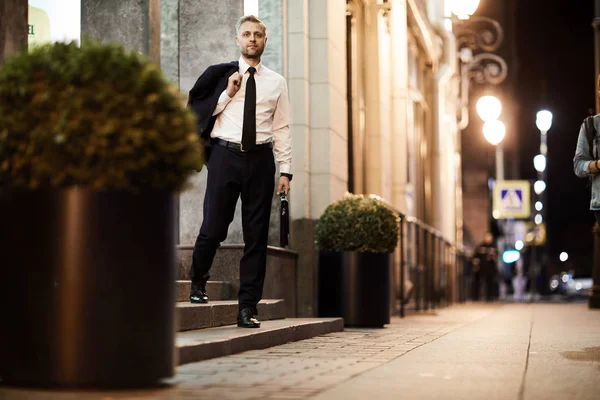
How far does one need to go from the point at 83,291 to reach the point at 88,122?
2.35 ft

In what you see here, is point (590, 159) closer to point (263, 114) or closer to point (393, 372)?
point (263, 114)

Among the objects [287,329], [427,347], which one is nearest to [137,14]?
[287,329]

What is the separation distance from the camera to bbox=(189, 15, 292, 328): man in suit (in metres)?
7.71

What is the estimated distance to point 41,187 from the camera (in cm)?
476

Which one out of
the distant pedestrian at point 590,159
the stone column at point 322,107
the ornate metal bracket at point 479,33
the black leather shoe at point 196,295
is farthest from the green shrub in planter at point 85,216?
the ornate metal bracket at point 479,33

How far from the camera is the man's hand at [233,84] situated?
775 centimetres

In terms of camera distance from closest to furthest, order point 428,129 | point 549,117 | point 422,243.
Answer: point 422,243 → point 428,129 → point 549,117

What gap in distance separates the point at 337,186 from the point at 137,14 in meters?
4.50

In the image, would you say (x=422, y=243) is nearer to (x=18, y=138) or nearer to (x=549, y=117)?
(x=18, y=138)

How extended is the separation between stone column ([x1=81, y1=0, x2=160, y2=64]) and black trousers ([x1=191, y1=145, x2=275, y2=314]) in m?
1.61

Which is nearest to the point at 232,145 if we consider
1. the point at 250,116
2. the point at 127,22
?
the point at 250,116

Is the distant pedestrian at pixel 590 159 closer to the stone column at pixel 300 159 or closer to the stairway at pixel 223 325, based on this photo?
the stairway at pixel 223 325

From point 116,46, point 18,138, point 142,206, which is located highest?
point 116,46

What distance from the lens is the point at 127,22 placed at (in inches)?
363
